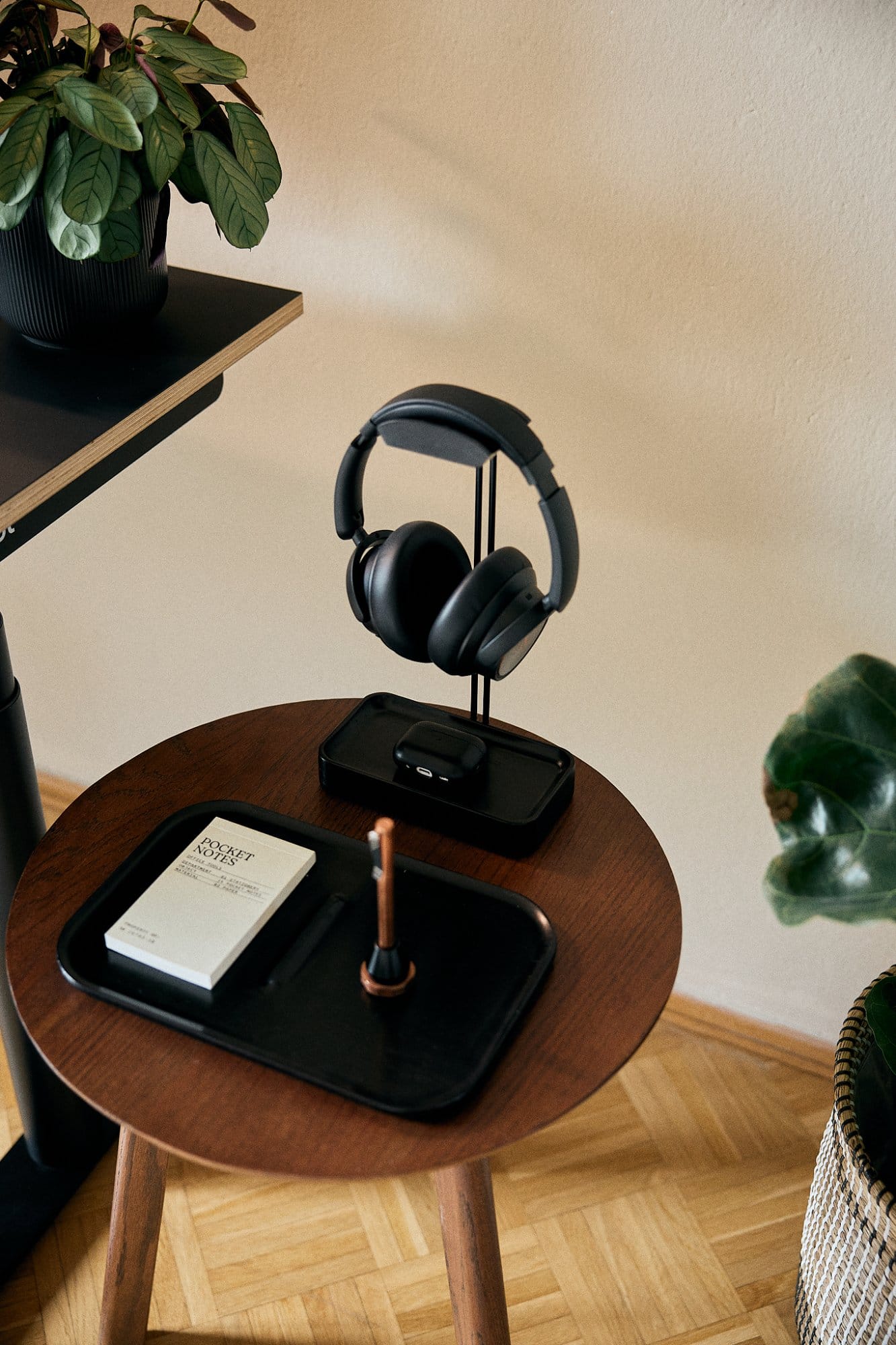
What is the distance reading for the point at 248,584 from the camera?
158 cm

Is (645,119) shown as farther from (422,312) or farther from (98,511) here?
(98,511)

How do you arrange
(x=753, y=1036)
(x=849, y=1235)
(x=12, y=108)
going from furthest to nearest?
(x=753, y=1036)
(x=849, y=1235)
(x=12, y=108)

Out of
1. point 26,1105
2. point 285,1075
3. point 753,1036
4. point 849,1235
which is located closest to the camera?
point 285,1075

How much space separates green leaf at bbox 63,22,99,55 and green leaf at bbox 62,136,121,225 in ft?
0.32

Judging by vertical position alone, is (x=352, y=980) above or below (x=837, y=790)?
below

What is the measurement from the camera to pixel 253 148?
102cm

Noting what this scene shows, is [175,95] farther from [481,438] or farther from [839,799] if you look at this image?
[839,799]

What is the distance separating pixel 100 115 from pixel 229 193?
5.1 inches

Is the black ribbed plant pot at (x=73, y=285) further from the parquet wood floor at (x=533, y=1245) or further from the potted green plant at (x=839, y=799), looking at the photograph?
the parquet wood floor at (x=533, y=1245)

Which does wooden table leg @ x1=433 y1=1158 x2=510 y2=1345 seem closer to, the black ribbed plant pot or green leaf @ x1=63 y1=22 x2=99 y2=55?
the black ribbed plant pot

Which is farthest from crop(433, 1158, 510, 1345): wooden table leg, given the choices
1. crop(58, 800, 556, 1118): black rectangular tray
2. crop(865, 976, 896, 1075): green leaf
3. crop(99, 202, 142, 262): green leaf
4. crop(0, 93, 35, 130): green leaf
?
crop(0, 93, 35, 130): green leaf

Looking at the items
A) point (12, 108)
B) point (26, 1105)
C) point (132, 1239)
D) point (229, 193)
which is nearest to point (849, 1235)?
point (132, 1239)

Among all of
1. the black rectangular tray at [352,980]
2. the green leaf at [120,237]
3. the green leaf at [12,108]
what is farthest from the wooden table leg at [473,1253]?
the green leaf at [12,108]

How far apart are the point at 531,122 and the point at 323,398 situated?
387 millimetres
